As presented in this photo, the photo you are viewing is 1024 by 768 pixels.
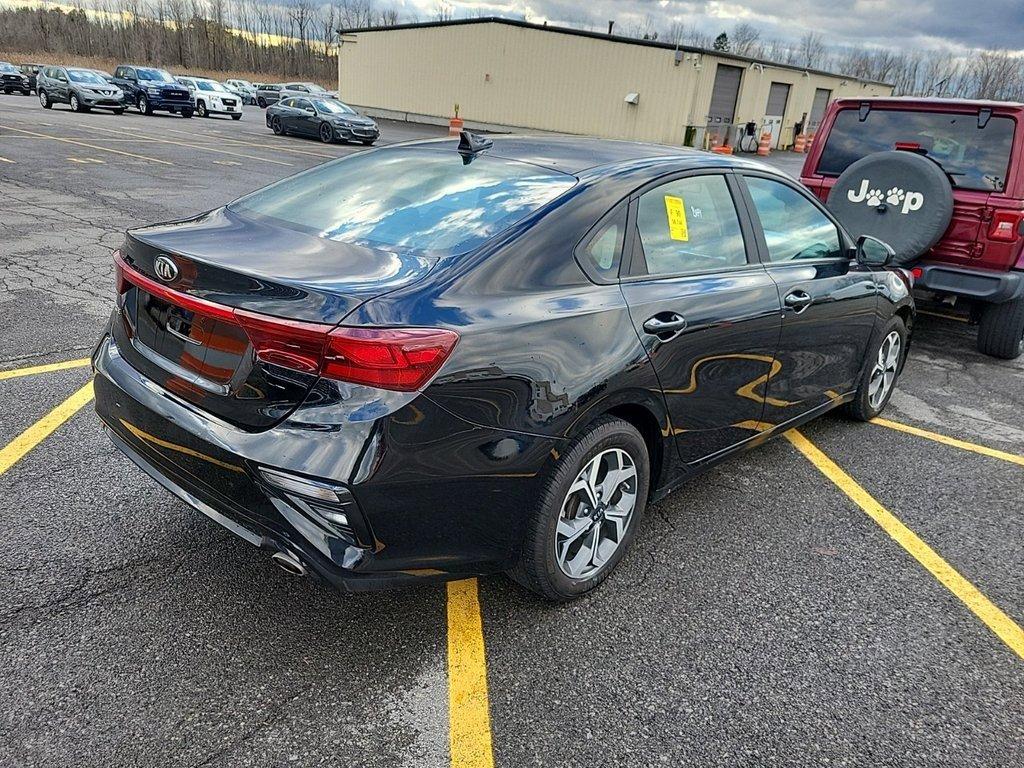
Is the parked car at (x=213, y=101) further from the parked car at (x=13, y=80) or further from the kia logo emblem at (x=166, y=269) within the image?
the kia logo emblem at (x=166, y=269)

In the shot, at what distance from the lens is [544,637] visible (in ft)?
8.71

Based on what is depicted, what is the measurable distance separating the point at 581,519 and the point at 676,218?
51.6 inches

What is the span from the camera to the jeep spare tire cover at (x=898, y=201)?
5.61m

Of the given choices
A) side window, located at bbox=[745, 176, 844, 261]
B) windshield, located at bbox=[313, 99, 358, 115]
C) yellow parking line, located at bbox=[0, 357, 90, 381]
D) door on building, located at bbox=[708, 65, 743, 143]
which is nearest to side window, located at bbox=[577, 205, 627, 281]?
side window, located at bbox=[745, 176, 844, 261]

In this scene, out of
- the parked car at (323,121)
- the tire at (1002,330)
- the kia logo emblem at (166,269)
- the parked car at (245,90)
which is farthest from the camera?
the parked car at (245,90)

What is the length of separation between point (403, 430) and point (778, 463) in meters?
2.79

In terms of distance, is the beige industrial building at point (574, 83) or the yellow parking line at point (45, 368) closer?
the yellow parking line at point (45, 368)

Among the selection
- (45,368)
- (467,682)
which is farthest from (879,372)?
(45,368)

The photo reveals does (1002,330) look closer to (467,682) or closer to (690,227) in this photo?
(690,227)

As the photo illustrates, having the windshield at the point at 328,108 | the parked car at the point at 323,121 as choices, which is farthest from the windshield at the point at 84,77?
the windshield at the point at 328,108

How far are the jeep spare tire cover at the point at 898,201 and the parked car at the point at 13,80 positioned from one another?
48493mm

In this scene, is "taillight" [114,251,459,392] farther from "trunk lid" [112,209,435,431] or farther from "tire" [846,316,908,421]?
"tire" [846,316,908,421]

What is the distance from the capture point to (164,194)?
1145 centimetres

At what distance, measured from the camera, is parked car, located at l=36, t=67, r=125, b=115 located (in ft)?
92.1
